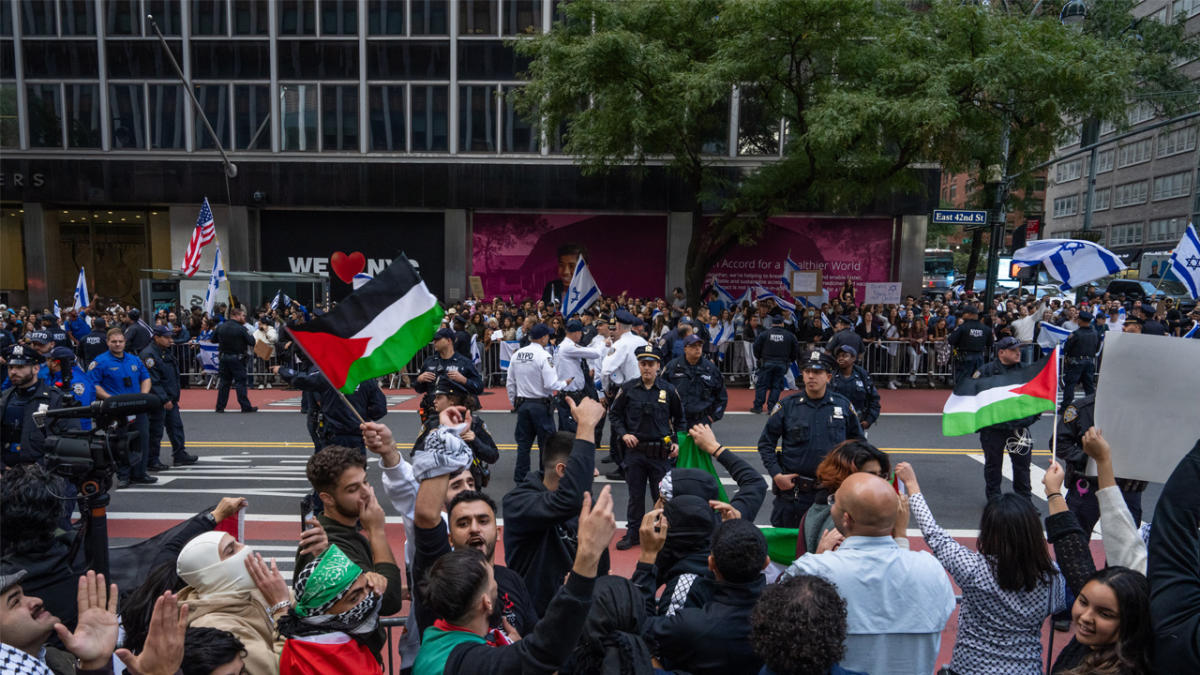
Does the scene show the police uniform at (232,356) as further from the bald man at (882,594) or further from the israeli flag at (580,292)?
the bald man at (882,594)

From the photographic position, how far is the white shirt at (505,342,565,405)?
8523 millimetres

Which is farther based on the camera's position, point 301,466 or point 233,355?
point 233,355

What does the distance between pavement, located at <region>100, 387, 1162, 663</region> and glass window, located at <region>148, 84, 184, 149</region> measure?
1380 centimetres

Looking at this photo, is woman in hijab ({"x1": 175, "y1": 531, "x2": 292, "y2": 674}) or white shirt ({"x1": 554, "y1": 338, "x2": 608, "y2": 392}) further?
white shirt ({"x1": 554, "y1": 338, "x2": 608, "y2": 392})

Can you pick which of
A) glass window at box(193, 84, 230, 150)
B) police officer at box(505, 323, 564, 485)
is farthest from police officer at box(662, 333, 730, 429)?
glass window at box(193, 84, 230, 150)

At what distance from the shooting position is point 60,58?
2564 centimetres

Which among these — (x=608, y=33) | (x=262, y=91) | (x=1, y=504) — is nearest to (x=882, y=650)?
(x=1, y=504)

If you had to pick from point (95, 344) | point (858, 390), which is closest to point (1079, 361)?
point (858, 390)

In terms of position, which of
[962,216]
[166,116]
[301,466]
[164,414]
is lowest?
[301,466]

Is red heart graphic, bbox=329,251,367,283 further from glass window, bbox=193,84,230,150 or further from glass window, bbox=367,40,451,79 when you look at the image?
glass window, bbox=367,40,451,79

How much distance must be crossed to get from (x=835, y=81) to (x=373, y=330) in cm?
1578

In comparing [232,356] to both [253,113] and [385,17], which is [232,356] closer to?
[253,113]

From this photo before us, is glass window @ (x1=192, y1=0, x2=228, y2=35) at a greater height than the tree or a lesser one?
greater

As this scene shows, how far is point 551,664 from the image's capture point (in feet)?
7.84
